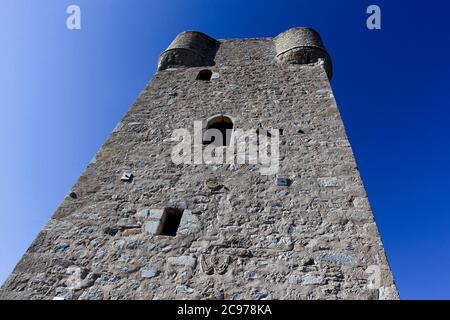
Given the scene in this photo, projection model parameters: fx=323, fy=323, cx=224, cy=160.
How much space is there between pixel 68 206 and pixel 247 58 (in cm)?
571

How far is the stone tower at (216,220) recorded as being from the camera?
3326 millimetres

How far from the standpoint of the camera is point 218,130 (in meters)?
5.67

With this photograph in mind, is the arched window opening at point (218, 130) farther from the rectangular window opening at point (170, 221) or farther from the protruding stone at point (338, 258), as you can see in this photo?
the protruding stone at point (338, 258)

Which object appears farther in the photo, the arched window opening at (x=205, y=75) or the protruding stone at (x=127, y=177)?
the arched window opening at (x=205, y=75)

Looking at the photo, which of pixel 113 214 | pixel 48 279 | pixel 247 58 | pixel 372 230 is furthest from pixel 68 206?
pixel 247 58

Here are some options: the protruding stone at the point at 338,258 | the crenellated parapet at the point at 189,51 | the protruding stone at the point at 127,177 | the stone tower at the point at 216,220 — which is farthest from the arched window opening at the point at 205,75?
the protruding stone at the point at 338,258

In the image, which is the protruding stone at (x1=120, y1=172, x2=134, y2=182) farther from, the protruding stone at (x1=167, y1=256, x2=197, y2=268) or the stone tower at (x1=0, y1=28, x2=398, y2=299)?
the protruding stone at (x1=167, y1=256, x2=197, y2=268)

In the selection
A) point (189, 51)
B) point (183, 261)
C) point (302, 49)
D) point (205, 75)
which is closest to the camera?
point (183, 261)

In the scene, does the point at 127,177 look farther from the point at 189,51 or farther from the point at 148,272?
the point at 189,51

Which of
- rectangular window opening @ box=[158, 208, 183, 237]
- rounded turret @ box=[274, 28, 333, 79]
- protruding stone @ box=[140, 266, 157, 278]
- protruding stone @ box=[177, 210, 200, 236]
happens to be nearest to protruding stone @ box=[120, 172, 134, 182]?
rectangular window opening @ box=[158, 208, 183, 237]

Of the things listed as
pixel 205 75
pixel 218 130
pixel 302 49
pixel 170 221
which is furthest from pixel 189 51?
pixel 170 221

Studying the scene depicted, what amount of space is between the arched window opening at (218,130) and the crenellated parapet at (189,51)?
2.88m

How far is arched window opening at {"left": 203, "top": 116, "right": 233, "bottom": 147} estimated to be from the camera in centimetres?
540

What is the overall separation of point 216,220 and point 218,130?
210cm
